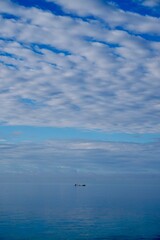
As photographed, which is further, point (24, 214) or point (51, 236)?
point (24, 214)

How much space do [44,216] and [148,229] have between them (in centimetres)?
3562

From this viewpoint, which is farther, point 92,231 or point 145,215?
point 145,215

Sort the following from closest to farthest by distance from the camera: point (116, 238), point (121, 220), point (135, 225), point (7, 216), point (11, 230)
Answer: point (116, 238) → point (11, 230) → point (135, 225) → point (121, 220) → point (7, 216)

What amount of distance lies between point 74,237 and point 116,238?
930cm

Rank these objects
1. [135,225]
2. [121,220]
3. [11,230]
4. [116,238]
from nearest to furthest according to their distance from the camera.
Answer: [116,238]
[11,230]
[135,225]
[121,220]

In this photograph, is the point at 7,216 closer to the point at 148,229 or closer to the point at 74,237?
the point at 74,237

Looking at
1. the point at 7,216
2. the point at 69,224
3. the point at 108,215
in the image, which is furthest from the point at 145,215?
the point at 7,216

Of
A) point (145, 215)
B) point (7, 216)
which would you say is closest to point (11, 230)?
point (7, 216)

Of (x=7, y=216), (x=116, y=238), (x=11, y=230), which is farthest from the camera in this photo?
(x=7, y=216)

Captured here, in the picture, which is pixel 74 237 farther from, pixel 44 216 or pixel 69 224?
pixel 44 216

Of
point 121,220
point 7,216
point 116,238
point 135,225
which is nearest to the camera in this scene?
point 116,238

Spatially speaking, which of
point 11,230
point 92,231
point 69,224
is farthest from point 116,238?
point 11,230

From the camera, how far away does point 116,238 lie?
68.4 metres

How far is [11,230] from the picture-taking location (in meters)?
74.6
